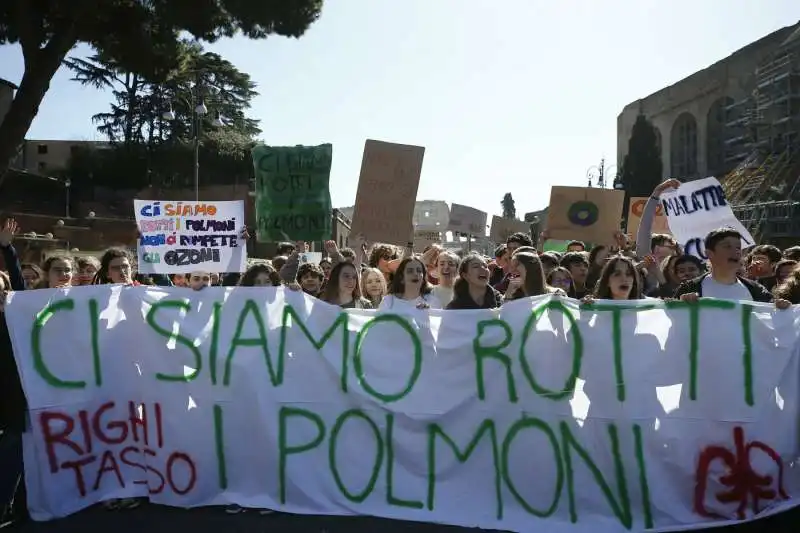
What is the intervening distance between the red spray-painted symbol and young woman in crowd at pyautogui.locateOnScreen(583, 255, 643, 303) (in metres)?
0.89

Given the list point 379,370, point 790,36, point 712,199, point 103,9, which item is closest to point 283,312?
point 379,370

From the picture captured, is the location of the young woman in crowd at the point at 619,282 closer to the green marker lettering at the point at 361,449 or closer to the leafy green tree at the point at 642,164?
the green marker lettering at the point at 361,449

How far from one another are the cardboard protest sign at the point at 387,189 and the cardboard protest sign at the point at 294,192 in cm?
31

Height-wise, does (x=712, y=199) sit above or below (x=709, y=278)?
above

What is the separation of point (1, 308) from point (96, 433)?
0.86 m

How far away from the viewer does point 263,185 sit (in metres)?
6.10

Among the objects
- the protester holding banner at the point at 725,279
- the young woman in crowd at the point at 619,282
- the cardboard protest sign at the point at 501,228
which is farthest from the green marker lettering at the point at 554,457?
the cardboard protest sign at the point at 501,228

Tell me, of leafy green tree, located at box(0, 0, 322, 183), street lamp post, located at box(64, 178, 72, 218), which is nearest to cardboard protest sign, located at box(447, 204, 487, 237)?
leafy green tree, located at box(0, 0, 322, 183)

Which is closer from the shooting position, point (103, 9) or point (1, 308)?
point (1, 308)

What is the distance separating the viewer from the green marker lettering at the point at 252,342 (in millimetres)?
3779

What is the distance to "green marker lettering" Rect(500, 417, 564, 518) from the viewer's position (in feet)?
11.2

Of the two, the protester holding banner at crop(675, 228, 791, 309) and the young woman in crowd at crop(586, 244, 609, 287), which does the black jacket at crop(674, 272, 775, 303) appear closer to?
the protester holding banner at crop(675, 228, 791, 309)

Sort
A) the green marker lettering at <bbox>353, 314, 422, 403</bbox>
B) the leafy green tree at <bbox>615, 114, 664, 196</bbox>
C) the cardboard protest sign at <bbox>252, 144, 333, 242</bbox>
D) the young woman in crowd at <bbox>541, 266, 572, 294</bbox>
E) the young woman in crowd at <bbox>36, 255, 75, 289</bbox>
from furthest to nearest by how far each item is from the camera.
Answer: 1. the leafy green tree at <bbox>615, 114, 664, 196</bbox>
2. the cardboard protest sign at <bbox>252, 144, 333, 242</bbox>
3. the young woman in crowd at <bbox>541, 266, 572, 294</bbox>
4. the young woman in crowd at <bbox>36, 255, 75, 289</bbox>
5. the green marker lettering at <bbox>353, 314, 422, 403</bbox>

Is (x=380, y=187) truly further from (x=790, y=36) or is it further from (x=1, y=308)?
(x=790, y=36)
